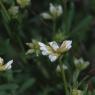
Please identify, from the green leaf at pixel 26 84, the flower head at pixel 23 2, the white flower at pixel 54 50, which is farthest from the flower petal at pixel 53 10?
the white flower at pixel 54 50

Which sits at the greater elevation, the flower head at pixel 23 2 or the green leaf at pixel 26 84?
the flower head at pixel 23 2

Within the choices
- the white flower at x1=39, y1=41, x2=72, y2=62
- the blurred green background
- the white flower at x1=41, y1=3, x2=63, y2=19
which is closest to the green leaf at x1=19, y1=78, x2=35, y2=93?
the blurred green background

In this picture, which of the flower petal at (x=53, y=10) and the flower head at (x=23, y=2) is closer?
the flower head at (x=23, y=2)

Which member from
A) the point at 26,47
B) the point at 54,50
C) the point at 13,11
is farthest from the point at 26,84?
the point at 54,50

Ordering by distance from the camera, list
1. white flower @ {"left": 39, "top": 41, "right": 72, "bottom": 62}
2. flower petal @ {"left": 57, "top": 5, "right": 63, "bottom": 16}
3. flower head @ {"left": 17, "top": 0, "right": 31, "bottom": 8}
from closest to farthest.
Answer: white flower @ {"left": 39, "top": 41, "right": 72, "bottom": 62} < flower head @ {"left": 17, "top": 0, "right": 31, "bottom": 8} < flower petal @ {"left": 57, "top": 5, "right": 63, "bottom": 16}

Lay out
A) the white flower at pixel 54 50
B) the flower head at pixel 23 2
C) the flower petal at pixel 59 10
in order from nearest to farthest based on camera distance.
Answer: the white flower at pixel 54 50 → the flower head at pixel 23 2 → the flower petal at pixel 59 10

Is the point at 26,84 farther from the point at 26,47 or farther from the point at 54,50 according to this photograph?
the point at 54,50

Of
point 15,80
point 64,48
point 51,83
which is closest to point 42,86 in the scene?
point 51,83

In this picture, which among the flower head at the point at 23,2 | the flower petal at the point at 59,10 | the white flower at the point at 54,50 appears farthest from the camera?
the flower petal at the point at 59,10

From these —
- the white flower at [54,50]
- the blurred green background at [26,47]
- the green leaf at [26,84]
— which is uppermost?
the blurred green background at [26,47]

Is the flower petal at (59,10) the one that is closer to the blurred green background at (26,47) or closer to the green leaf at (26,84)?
the blurred green background at (26,47)

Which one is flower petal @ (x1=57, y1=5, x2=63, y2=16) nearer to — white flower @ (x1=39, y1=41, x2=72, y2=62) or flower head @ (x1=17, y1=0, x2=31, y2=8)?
flower head @ (x1=17, y1=0, x2=31, y2=8)
